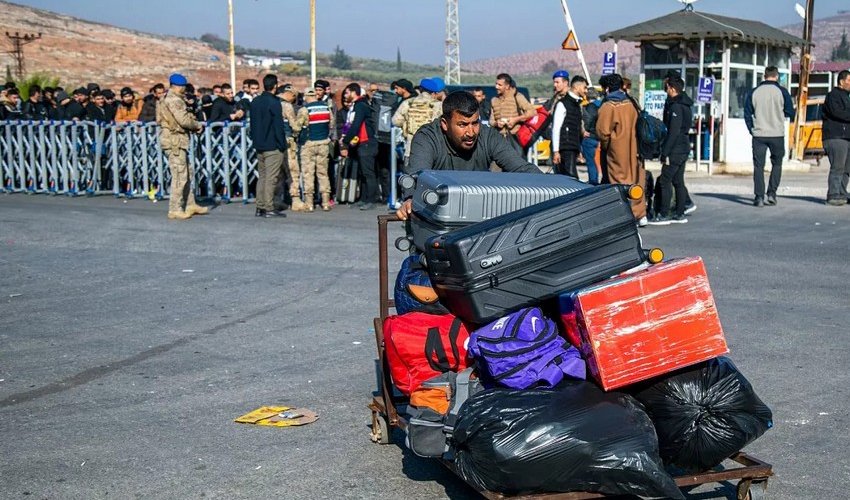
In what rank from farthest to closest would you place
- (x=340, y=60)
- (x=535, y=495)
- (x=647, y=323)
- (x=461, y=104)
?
(x=340, y=60)
(x=461, y=104)
(x=647, y=323)
(x=535, y=495)

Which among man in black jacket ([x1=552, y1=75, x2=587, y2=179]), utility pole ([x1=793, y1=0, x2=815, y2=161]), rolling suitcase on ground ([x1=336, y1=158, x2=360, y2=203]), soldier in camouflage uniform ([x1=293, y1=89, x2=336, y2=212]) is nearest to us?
man in black jacket ([x1=552, y1=75, x2=587, y2=179])

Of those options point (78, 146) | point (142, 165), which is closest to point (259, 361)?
point (142, 165)

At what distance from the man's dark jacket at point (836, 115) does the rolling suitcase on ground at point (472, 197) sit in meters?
12.1

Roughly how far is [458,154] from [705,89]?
16.7 m

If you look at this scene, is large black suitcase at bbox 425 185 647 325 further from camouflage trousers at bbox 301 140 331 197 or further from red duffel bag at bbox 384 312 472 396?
camouflage trousers at bbox 301 140 331 197

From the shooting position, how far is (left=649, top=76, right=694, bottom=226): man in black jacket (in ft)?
47.9

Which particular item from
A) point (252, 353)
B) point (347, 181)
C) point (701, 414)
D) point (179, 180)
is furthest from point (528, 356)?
point (347, 181)

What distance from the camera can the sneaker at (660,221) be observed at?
49.6ft

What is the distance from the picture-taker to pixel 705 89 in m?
21.9

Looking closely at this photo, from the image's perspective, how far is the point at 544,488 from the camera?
443cm

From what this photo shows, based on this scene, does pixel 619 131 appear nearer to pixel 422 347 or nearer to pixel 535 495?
pixel 422 347

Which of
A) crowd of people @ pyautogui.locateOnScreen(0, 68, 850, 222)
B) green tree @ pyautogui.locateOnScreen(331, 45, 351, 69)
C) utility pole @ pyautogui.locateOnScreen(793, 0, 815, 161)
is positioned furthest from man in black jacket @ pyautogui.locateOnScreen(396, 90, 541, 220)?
green tree @ pyautogui.locateOnScreen(331, 45, 351, 69)

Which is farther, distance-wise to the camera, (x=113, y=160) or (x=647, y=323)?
(x=113, y=160)

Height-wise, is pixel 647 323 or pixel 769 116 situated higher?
pixel 769 116
